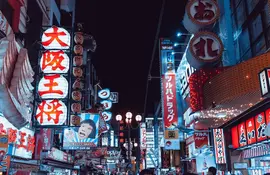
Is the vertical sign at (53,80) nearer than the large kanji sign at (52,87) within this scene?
Yes

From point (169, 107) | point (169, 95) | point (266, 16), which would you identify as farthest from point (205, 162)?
point (266, 16)

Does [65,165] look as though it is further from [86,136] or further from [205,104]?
[205,104]

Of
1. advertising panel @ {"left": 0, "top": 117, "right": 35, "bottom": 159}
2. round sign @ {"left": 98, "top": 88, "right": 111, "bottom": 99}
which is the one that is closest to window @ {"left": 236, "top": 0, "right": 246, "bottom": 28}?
advertising panel @ {"left": 0, "top": 117, "right": 35, "bottom": 159}

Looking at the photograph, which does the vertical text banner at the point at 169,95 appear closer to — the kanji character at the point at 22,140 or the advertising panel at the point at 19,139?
the advertising panel at the point at 19,139

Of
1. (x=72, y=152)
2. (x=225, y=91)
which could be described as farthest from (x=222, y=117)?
(x=72, y=152)

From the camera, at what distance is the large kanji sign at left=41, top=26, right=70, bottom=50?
14.3m

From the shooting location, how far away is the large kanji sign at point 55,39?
14312mm

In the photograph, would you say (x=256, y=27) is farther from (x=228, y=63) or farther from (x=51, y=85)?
(x=51, y=85)

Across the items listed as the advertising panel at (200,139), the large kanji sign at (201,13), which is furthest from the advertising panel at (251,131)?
the advertising panel at (200,139)

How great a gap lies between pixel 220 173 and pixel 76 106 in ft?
23.6

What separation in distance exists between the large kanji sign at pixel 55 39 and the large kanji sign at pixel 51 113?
Result: 2.69 metres

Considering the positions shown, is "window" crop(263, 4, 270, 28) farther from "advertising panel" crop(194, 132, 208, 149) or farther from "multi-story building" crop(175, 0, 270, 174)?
"advertising panel" crop(194, 132, 208, 149)

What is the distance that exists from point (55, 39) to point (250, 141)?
385 inches

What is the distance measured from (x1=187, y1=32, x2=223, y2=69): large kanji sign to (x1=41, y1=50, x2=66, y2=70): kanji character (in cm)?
580
